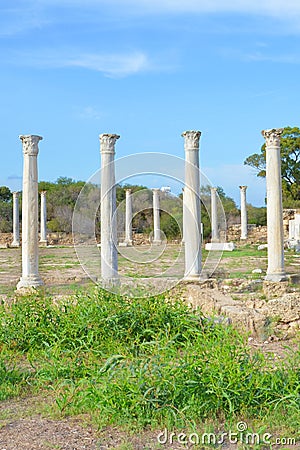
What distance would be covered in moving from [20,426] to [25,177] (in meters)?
8.65

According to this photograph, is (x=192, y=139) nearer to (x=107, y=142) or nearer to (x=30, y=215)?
(x=107, y=142)

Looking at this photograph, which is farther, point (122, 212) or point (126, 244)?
point (122, 212)

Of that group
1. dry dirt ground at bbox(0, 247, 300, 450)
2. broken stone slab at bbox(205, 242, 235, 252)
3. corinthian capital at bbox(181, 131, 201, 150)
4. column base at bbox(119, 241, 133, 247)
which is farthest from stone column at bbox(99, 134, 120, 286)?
column base at bbox(119, 241, 133, 247)

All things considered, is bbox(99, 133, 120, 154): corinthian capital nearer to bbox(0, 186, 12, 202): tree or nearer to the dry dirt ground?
the dry dirt ground

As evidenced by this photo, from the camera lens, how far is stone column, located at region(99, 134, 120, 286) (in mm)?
12547

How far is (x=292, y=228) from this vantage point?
30.2 meters

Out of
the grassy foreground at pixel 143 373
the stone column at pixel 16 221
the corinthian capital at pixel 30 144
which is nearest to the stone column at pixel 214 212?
the stone column at pixel 16 221

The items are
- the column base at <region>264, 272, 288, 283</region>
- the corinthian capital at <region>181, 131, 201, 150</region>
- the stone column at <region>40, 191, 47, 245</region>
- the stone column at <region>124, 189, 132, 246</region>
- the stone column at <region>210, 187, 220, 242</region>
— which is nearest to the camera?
the column base at <region>264, 272, 288, 283</region>

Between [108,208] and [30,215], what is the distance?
1655 mm

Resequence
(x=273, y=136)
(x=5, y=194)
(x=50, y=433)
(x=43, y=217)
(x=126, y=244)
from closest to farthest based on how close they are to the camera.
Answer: (x=50, y=433) → (x=273, y=136) → (x=126, y=244) → (x=43, y=217) → (x=5, y=194)

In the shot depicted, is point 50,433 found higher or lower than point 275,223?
lower

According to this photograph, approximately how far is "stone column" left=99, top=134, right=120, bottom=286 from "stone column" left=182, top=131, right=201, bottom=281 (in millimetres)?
1593

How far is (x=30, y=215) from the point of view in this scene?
41.1 ft

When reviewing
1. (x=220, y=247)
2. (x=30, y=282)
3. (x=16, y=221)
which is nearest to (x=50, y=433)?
(x=30, y=282)
